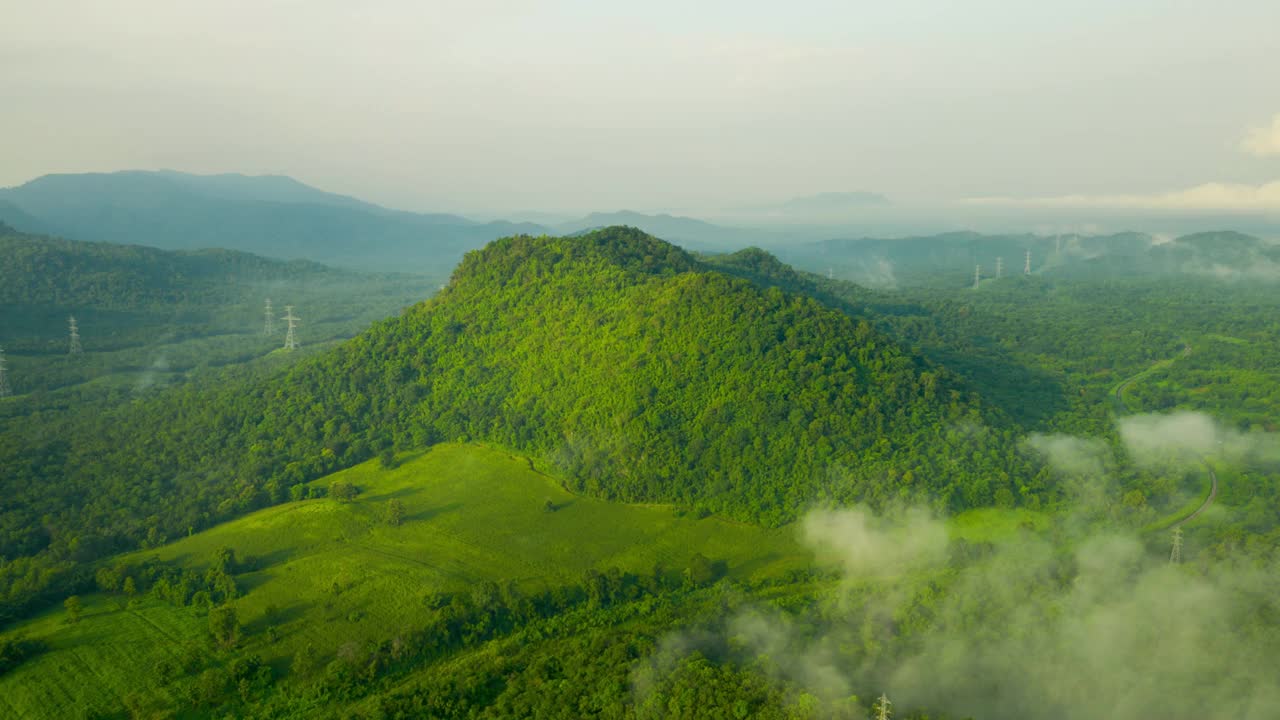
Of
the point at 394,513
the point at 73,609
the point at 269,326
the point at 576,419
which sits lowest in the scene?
the point at 73,609

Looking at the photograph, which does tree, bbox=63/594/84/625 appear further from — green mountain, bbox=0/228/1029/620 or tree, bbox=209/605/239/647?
tree, bbox=209/605/239/647

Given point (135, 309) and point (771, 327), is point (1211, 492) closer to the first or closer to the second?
point (771, 327)

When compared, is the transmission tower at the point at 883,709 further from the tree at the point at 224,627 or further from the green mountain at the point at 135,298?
the green mountain at the point at 135,298

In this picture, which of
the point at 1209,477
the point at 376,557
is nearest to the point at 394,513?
the point at 376,557

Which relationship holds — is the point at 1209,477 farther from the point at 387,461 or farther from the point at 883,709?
the point at 387,461

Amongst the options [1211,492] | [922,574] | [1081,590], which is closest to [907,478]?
[922,574]

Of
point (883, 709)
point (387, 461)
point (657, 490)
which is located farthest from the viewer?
point (387, 461)
